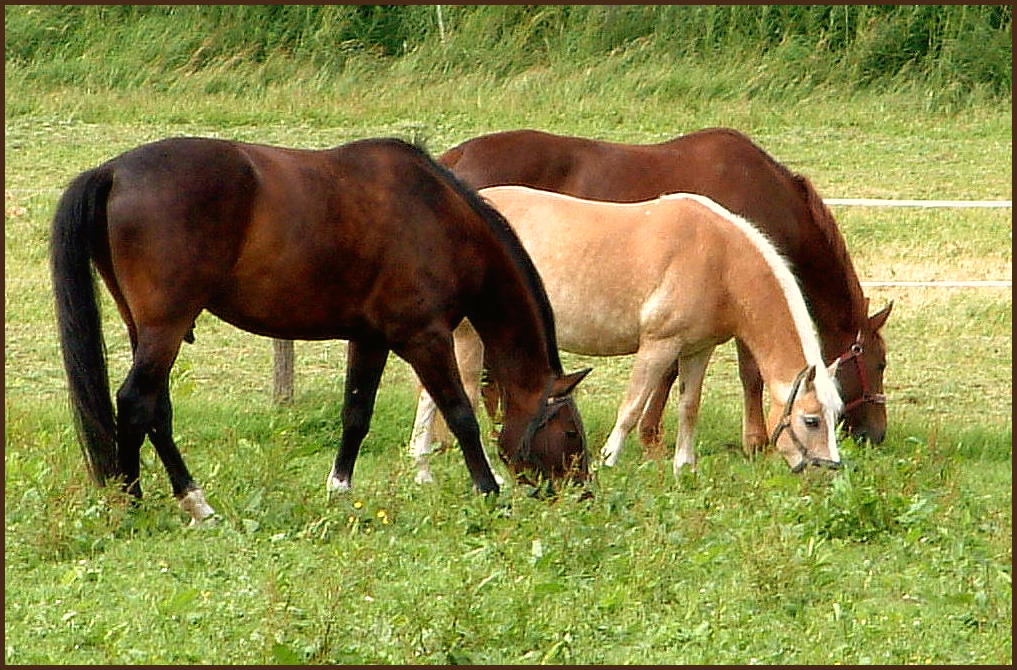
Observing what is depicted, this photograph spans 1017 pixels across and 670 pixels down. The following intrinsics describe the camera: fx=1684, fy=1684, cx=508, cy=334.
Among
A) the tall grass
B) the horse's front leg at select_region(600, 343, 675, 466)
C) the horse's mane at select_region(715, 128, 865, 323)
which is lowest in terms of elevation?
the tall grass

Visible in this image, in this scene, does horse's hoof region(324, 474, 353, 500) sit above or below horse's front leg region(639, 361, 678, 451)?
above

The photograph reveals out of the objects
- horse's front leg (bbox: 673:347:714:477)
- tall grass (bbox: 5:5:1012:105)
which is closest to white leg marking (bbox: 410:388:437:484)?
horse's front leg (bbox: 673:347:714:477)

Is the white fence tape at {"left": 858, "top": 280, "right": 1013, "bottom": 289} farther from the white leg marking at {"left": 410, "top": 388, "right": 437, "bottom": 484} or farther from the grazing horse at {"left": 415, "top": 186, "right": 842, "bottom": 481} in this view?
the white leg marking at {"left": 410, "top": 388, "right": 437, "bottom": 484}

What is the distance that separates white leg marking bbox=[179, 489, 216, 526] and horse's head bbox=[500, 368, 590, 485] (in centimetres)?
121

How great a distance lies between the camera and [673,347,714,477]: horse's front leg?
296 inches

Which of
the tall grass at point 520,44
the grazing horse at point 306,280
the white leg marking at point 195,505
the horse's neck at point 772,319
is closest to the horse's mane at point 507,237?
the grazing horse at point 306,280

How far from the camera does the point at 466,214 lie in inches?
255

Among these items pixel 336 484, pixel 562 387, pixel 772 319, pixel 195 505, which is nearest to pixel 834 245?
pixel 772 319

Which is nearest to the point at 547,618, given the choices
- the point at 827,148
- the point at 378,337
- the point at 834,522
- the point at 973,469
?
the point at 834,522

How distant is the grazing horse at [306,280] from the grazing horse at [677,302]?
1.84 ft

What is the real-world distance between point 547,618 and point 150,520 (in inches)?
73.7

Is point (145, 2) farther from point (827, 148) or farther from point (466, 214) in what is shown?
point (466, 214)

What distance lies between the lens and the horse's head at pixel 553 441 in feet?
21.4

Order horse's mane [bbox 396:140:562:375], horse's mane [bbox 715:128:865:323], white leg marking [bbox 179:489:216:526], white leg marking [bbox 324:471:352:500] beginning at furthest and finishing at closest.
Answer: horse's mane [bbox 715:128:865:323] < white leg marking [bbox 324:471:352:500] < horse's mane [bbox 396:140:562:375] < white leg marking [bbox 179:489:216:526]
